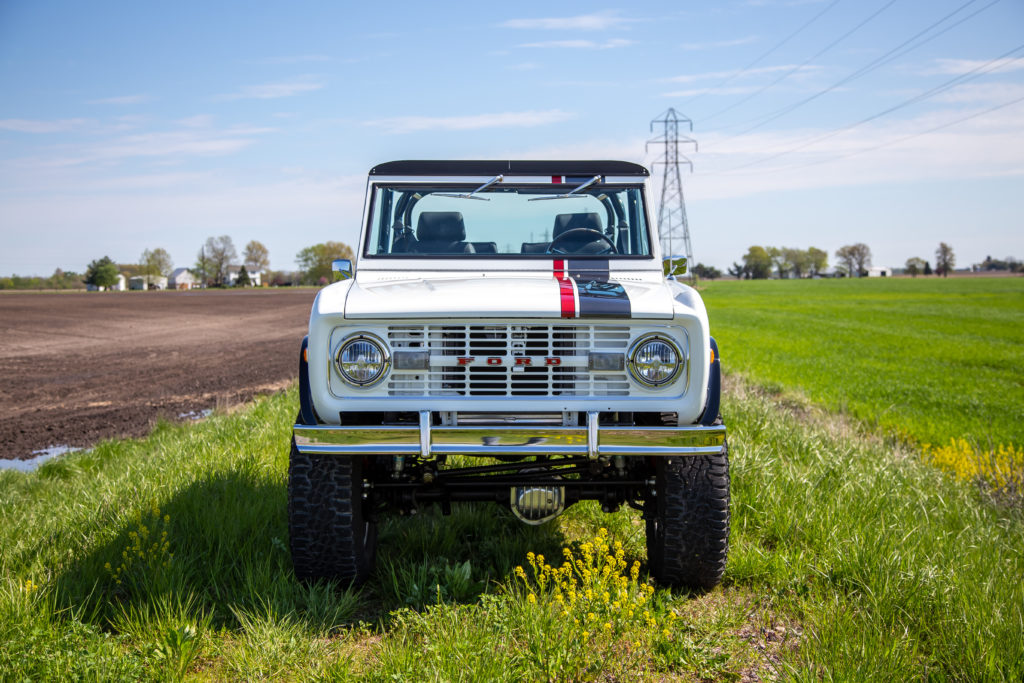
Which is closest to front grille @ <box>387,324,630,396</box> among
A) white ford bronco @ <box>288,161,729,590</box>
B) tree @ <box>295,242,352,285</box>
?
white ford bronco @ <box>288,161,729,590</box>

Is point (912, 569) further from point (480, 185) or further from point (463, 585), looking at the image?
point (480, 185)

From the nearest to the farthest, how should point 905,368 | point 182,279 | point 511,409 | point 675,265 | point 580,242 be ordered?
point 511,409 < point 675,265 < point 580,242 < point 905,368 < point 182,279

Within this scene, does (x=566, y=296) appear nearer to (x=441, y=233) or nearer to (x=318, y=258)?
(x=441, y=233)

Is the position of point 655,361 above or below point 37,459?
above

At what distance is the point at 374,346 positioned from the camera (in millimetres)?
3279

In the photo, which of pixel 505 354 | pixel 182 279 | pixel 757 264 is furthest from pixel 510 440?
pixel 757 264

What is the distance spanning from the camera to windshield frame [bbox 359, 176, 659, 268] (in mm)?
4320

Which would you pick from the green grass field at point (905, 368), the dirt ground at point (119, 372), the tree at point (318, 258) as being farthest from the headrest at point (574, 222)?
the tree at point (318, 258)

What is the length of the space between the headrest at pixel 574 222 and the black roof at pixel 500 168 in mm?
269

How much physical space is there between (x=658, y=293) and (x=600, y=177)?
1.28m

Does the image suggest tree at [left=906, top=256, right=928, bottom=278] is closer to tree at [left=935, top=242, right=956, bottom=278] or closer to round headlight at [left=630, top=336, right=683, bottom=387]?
tree at [left=935, top=242, right=956, bottom=278]

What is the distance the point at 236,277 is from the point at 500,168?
109724 mm

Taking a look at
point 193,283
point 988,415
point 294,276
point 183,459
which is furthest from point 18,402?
point 193,283

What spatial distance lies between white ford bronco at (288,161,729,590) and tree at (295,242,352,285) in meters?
95.5
